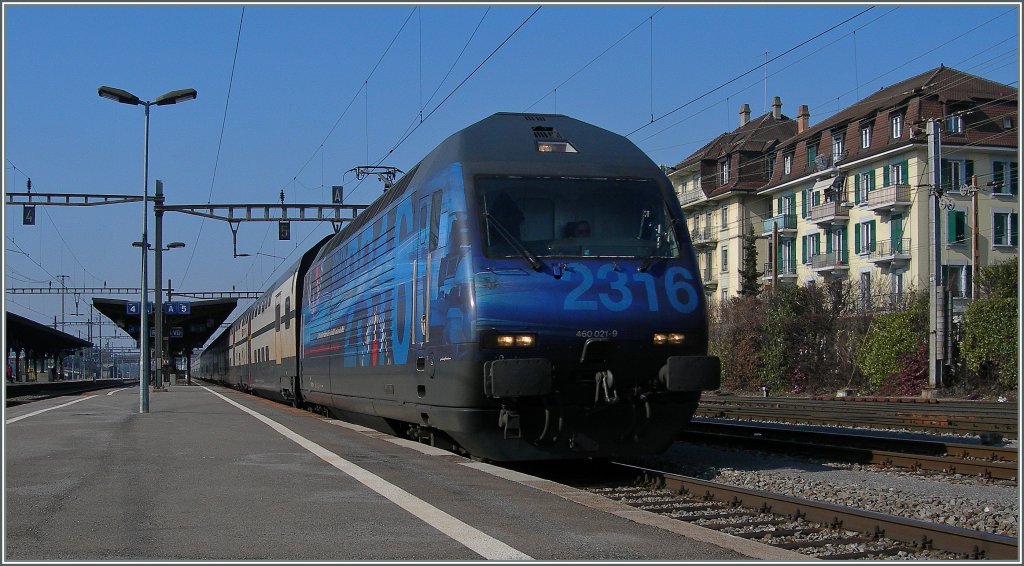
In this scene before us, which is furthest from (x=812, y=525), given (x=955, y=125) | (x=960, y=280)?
(x=955, y=125)

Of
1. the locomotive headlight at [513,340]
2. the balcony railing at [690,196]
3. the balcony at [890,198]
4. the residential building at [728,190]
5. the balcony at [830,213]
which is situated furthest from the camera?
the balcony railing at [690,196]

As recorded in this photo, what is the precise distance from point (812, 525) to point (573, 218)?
4.14 metres

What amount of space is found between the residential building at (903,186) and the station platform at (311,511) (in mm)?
30232

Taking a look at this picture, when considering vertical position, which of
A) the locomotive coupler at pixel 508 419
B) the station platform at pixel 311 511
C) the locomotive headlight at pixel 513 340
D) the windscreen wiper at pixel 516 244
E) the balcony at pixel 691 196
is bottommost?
the station platform at pixel 311 511

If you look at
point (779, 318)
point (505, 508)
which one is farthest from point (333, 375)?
point (779, 318)

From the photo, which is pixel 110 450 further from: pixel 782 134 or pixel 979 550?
pixel 782 134

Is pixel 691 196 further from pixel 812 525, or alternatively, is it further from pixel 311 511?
pixel 311 511

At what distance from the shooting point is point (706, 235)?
6625cm

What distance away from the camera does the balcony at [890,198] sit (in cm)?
4697

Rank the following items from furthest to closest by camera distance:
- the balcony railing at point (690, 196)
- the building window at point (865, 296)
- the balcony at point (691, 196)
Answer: the balcony railing at point (690, 196) → the balcony at point (691, 196) → the building window at point (865, 296)

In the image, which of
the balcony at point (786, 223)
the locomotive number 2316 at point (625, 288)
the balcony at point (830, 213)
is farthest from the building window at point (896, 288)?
the locomotive number 2316 at point (625, 288)

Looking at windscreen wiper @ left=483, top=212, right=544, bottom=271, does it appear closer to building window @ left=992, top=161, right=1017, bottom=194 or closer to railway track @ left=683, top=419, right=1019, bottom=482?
railway track @ left=683, top=419, right=1019, bottom=482

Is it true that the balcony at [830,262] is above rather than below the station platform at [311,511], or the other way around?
above

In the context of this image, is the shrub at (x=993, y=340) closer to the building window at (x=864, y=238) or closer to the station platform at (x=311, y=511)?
the building window at (x=864, y=238)
